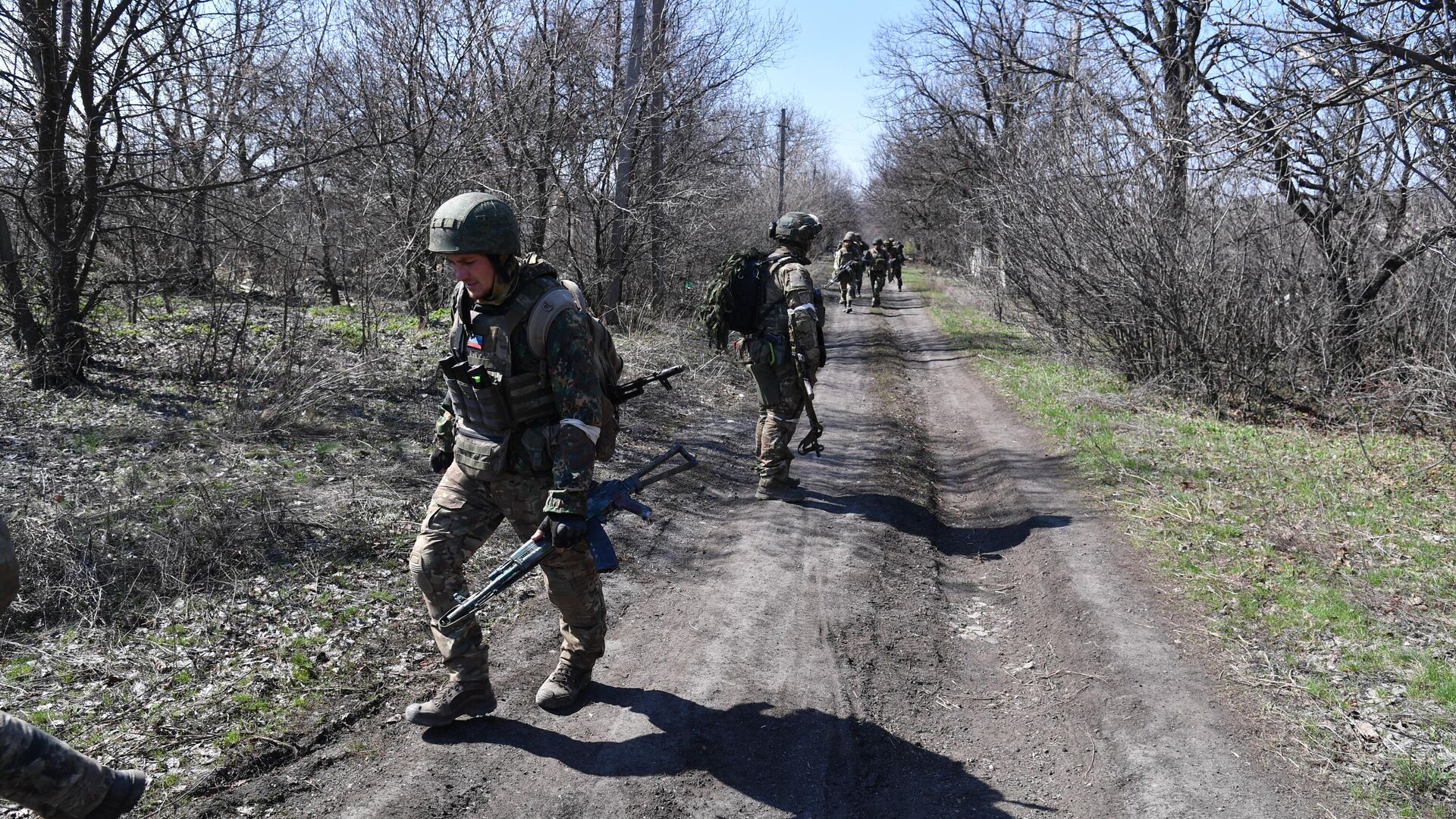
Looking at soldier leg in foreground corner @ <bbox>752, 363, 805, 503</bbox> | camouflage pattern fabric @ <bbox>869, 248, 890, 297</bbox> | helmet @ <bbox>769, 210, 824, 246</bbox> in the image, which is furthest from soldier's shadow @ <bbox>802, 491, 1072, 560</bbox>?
camouflage pattern fabric @ <bbox>869, 248, 890, 297</bbox>

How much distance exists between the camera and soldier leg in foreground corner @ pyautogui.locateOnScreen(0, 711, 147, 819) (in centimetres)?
262

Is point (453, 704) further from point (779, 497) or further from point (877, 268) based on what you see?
point (877, 268)

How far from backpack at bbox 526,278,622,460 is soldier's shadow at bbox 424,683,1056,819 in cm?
116

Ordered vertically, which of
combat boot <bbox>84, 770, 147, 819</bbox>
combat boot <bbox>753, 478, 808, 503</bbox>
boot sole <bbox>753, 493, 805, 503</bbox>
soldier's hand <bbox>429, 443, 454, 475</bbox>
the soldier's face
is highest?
the soldier's face

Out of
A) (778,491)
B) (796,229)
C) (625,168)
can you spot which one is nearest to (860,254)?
(625,168)

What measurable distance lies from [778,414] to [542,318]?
392 cm

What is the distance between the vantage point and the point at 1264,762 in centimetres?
353

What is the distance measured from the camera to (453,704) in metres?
3.66

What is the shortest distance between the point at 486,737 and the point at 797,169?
51988 millimetres

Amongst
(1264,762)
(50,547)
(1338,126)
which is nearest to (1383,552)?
(1264,762)

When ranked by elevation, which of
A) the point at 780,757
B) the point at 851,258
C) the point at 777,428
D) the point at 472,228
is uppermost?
the point at 851,258

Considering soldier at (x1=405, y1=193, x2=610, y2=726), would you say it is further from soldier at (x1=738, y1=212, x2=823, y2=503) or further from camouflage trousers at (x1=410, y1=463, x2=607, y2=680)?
soldier at (x1=738, y1=212, x2=823, y2=503)

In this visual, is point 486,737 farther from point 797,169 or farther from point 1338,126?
point 797,169

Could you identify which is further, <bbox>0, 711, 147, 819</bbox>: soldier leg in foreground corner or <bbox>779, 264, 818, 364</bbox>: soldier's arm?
<bbox>779, 264, 818, 364</bbox>: soldier's arm
